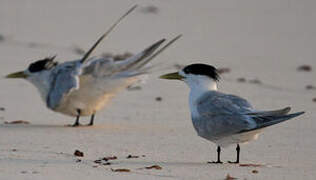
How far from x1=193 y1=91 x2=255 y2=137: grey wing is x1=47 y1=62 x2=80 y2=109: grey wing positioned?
1962mm

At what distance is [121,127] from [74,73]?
0.79m

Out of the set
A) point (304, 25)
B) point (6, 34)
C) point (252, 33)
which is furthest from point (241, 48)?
point (6, 34)

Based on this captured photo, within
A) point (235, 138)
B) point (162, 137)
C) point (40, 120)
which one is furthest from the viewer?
point (40, 120)

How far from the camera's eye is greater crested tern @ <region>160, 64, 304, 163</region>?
644cm

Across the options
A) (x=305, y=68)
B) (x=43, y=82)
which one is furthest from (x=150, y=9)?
(x=43, y=82)

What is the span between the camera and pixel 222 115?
667 centimetres

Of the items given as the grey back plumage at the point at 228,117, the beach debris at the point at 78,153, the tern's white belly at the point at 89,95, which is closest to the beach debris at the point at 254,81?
the tern's white belly at the point at 89,95

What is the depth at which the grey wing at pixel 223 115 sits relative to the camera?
21.5 feet

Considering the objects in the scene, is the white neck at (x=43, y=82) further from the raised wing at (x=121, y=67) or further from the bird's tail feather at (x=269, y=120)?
the bird's tail feather at (x=269, y=120)

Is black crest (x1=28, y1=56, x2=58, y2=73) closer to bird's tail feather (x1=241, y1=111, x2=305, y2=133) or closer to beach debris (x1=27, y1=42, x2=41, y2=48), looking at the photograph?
bird's tail feather (x1=241, y1=111, x2=305, y2=133)

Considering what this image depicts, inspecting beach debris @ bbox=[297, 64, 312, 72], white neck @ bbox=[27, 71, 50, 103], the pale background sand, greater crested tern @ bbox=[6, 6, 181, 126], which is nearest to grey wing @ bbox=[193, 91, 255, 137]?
the pale background sand

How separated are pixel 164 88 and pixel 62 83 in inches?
69.5

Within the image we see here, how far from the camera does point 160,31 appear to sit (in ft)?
44.1

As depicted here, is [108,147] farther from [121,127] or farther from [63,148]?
[121,127]
